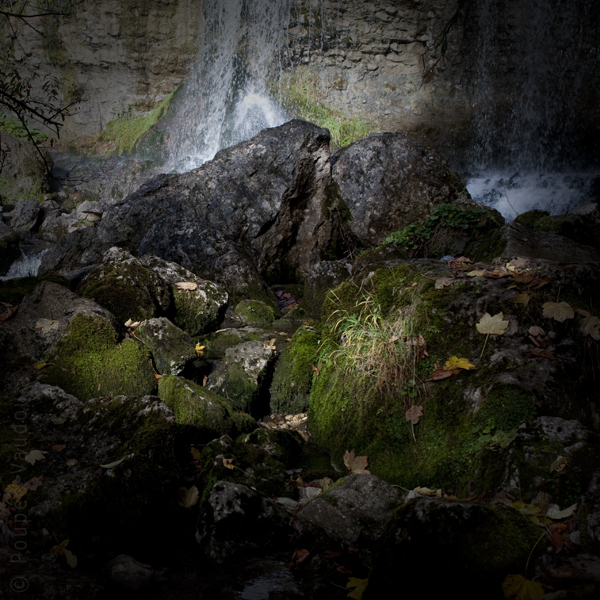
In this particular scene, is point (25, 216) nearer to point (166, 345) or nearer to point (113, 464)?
point (166, 345)

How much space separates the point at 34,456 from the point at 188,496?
0.90 m

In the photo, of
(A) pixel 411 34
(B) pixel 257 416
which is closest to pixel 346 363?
(B) pixel 257 416

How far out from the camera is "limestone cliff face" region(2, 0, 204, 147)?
18312mm

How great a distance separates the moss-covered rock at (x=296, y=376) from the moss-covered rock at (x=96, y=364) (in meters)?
1.21

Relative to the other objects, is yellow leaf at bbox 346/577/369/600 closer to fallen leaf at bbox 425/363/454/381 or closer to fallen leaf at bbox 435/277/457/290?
fallen leaf at bbox 425/363/454/381

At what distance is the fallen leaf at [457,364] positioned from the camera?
9.59ft

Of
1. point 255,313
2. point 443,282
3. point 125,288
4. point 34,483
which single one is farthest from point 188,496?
point 255,313

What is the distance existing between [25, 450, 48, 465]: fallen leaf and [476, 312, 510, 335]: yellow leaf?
2.79 m

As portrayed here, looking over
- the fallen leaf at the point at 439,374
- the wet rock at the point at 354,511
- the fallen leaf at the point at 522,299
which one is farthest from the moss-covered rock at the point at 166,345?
the fallen leaf at the point at 522,299

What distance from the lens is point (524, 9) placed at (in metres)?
15.2

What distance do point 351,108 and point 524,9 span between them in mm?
6336

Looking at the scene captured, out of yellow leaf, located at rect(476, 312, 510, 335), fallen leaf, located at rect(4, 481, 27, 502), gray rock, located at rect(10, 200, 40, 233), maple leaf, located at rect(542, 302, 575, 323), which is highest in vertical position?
maple leaf, located at rect(542, 302, 575, 323)

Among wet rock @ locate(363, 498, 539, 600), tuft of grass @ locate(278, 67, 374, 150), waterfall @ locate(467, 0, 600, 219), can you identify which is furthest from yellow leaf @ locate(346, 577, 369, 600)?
tuft of grass @ locate(278, 67, 374, 150)

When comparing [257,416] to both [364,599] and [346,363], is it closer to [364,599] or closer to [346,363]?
[346,363]
